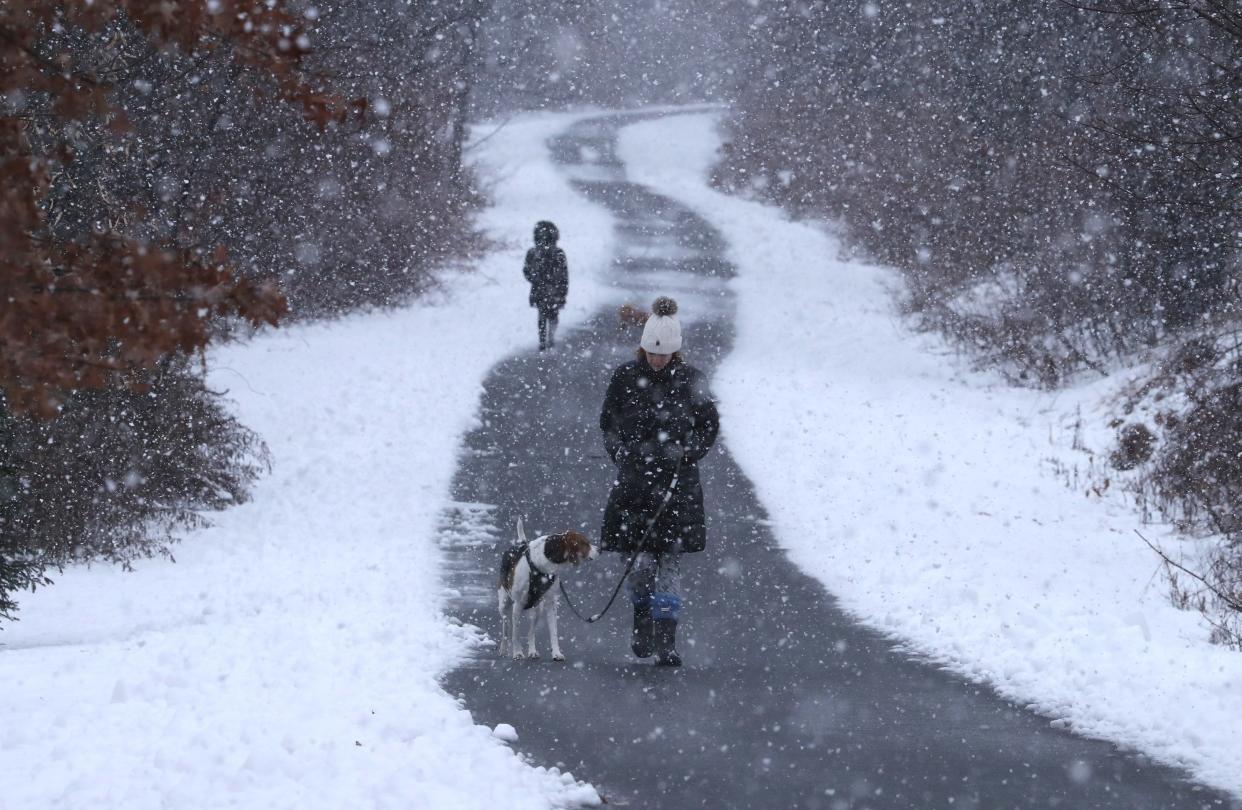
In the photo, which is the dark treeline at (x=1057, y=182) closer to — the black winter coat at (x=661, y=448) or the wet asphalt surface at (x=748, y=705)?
the black winter coat at (x=661, y=448)

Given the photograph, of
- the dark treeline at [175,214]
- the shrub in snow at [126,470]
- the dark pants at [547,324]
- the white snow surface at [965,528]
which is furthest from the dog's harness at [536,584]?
the dark pants at [547,324]

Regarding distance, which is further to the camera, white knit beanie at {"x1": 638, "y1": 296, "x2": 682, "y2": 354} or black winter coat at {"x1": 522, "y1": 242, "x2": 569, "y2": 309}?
black winter coat at {"x1": 522, "y1": 242, "x2": 569, "y2": 309}

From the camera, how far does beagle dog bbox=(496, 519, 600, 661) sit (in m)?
8.24

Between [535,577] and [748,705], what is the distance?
5.46ft

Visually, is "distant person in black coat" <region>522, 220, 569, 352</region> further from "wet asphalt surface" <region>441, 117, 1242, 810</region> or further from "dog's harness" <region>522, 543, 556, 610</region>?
"dog's harness" <region>522, 543, 556, 610</region>

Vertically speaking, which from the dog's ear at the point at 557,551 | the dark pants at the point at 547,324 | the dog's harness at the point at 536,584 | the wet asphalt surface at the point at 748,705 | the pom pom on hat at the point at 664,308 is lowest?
the wet asphalt surface at the point at 748,705

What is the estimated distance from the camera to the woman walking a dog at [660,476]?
319 inches

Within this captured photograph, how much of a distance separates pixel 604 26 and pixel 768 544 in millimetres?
60035

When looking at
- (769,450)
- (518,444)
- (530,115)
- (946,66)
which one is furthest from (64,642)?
(530,115)

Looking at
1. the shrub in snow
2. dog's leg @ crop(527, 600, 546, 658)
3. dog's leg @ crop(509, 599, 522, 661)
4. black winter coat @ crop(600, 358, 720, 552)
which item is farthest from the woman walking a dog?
the shrub in snow

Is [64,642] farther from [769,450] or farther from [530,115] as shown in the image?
[530,115]

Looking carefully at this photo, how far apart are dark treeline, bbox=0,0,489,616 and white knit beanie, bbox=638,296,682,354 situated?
84.3 inches

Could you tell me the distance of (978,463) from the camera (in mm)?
14617

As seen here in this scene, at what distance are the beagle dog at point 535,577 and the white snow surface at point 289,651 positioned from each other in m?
0.39
